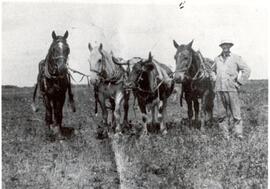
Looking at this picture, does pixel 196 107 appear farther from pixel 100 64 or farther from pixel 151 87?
pixel 100 64

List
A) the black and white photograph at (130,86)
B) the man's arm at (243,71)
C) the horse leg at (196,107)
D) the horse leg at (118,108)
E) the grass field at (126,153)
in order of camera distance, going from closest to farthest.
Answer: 1. the grass field at (126,153)
2. the black and white photograph at (130,86)
3. the man's arm at (243,71)
4. the horse leg at (118,108)
5. the horse leg at (196,107)

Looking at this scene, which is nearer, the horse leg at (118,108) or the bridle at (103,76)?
the bridle at (103,76)

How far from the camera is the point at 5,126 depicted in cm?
626

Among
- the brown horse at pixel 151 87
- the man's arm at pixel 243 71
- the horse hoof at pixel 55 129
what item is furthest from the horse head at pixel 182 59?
the horse hoof at pixel 55 129

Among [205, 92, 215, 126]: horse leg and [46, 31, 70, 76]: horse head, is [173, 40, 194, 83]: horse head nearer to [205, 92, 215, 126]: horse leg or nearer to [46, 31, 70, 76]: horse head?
[205, 92, 215, 126]: horse leg

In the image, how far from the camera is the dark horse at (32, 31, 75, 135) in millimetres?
6070

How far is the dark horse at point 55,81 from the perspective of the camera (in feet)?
19.9

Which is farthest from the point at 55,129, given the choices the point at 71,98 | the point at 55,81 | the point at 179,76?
the point at 179,76

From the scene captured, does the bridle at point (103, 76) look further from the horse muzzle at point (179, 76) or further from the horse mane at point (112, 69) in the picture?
the horse muzzle at point (179, 76)

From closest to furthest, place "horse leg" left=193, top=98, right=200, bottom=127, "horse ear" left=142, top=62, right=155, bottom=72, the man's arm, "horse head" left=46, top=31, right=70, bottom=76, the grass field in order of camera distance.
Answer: the grass field < "horse head" left=46, top=31, right=70, bottom=76 < the man's arm < "horse ear" left=142, top=62, right=155, bottom=72 < "horse leg" left=193, top=98, right=200, bottom=127

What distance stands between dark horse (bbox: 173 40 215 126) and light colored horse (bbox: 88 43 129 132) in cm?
81

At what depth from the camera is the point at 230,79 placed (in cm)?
624

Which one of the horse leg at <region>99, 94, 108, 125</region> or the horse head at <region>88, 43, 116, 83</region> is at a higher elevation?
the horse head at <region>88, 43, 116, 83</region>

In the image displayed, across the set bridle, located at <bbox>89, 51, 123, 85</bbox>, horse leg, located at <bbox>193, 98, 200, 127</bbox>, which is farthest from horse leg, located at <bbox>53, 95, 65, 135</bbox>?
horse leg, located at <bbox>193, 98, 200, 127</bbox>
